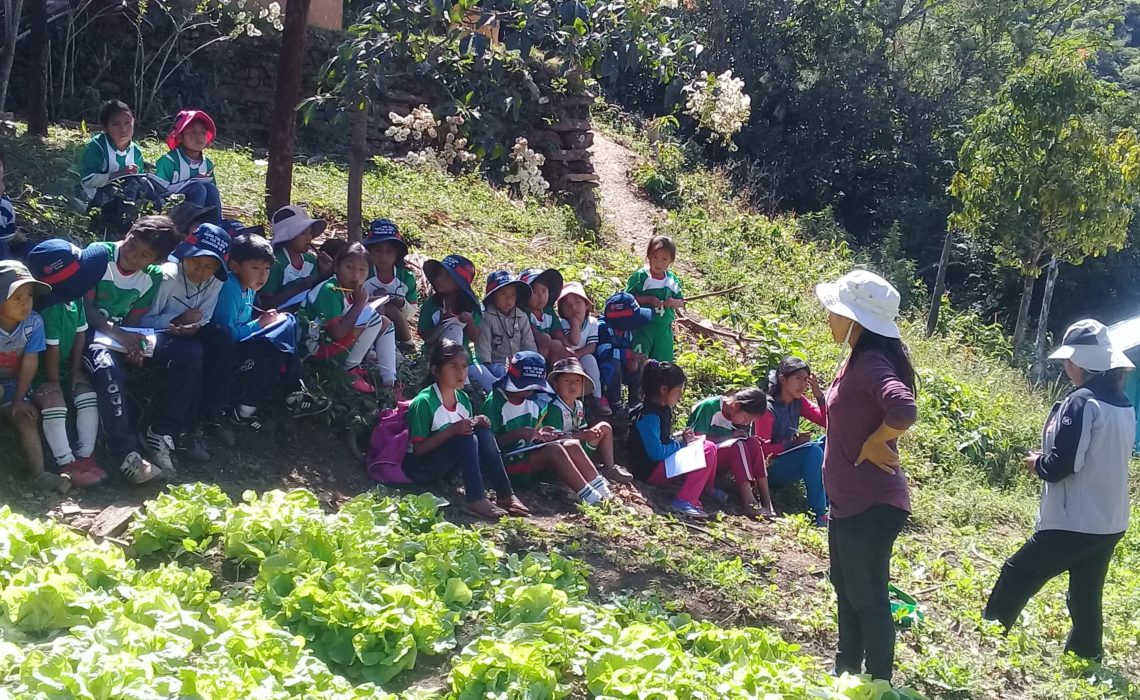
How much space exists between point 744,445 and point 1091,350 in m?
2.43

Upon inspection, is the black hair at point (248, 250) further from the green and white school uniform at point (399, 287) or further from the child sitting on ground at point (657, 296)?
the child sitting on ground at point (657, 296)

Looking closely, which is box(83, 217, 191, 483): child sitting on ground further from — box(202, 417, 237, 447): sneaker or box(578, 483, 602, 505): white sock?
box(578, 483, 602, 505): white sock

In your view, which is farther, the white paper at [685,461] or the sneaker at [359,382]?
the white paper at [685,461]

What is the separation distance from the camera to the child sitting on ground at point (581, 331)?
7.30m

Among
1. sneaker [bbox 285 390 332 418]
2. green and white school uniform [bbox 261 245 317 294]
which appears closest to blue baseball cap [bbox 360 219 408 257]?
green and white school uniform [bbox 261 245 317 294]

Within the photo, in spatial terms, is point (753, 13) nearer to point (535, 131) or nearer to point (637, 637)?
point (535, 131)

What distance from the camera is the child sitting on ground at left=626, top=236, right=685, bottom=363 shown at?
773 centimetres

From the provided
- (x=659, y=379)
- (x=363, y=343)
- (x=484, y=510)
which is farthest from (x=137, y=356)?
(x=659, y=379)

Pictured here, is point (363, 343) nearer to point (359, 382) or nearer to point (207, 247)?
point (359, 382)

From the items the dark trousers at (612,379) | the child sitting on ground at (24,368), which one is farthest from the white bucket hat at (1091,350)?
the child sitting on ground at (24,368)

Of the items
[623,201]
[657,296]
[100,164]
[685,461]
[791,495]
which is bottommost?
[791,495]

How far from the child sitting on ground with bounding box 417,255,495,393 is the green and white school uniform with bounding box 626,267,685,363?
1370mm

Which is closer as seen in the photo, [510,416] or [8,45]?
[510,416]

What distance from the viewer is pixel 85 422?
4.97 meters
